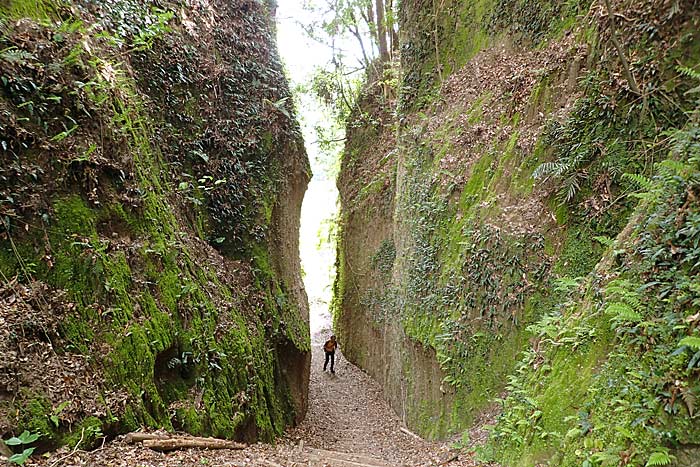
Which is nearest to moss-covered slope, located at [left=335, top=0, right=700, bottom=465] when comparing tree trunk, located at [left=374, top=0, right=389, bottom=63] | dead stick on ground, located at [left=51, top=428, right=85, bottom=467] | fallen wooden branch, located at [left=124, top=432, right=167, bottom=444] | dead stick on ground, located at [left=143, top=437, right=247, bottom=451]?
dead stick on ground, located at [left=143, top=437, right=247, bottom=451]

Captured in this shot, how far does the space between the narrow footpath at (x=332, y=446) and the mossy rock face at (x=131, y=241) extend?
0.32 meters

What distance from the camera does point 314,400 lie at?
1434 cm

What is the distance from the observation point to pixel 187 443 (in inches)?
218

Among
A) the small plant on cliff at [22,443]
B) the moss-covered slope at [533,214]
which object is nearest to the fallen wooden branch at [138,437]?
the small plant on cliff at [22,443]

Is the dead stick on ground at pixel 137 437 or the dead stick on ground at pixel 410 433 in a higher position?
the dead stick on ground at pixel 137 437

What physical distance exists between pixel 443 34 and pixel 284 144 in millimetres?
6782

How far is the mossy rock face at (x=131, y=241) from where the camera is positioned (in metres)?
4.71

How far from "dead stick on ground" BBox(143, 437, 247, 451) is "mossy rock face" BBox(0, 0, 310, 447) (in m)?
0.28

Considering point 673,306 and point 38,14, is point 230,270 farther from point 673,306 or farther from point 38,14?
point 673,306

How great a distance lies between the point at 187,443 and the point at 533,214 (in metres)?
6.67

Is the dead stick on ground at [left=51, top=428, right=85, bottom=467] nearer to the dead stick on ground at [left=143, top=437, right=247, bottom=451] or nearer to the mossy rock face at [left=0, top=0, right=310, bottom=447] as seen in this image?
the mossy rock face at [left=0, top=0, right=310, bottom=447]

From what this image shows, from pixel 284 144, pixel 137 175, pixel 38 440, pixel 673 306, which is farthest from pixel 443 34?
pixel 38 440

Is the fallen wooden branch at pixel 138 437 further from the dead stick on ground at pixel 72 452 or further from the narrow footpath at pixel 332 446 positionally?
the dead stick on ground at pixel 72 452

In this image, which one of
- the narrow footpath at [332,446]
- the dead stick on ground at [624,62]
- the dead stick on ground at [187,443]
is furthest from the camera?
the dead stick on ground at [624,62]
